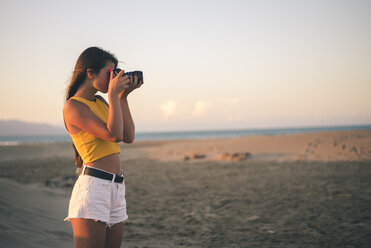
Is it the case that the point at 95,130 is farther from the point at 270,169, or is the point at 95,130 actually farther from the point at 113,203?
the point at 270,169

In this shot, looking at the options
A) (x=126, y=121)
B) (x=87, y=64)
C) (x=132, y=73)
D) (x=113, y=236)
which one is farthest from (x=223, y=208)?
(x=87, y=64)

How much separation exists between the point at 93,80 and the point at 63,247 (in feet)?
8.39

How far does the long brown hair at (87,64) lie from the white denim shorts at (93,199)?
32 centimetres

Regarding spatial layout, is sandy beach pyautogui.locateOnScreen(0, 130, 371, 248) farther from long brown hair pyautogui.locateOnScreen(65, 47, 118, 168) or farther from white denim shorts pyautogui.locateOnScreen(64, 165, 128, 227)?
long brown hair pyautogui.locateOnScreen(65, 47, 118, 168)

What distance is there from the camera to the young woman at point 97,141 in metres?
1.75

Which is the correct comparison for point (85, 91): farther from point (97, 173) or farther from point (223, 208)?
point (223, 208)

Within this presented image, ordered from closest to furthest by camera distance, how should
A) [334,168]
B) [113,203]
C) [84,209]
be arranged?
[84,209] → [113,203] → [334,168]

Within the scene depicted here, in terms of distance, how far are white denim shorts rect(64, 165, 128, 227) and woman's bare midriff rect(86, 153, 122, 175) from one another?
0.08 meters

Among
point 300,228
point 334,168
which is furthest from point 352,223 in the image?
point 334,168

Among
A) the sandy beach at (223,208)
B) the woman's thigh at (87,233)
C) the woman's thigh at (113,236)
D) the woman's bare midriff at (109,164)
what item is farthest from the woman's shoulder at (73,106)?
the sandy beach at (223,208)

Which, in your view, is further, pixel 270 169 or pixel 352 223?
pixel 270 169

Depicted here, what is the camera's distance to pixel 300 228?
4117 mm

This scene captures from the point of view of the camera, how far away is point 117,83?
1789 mm

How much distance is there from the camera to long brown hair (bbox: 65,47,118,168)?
193cm
